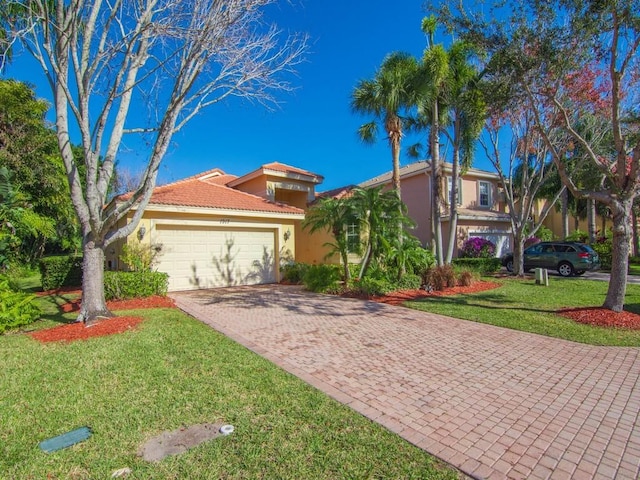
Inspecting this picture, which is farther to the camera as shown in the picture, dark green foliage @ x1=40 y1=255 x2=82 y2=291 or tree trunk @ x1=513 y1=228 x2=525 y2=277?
tree trunk @ x1=513 y1=228 x2=525 y2=277

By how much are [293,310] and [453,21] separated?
9.01m

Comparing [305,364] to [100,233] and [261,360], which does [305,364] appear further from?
[100,233]

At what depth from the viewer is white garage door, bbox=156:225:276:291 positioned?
42.9 ft

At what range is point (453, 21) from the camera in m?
9.29

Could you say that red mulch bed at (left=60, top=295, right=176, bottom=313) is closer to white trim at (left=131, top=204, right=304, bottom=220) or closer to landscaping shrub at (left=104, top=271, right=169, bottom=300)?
landscaping shrub at (left=104, top=271, right=169, bottom=300)

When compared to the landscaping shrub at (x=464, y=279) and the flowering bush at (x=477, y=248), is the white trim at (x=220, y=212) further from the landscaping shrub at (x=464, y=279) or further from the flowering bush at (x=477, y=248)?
the flowering bush at (x=477, y=248)

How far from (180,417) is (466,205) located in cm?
2418

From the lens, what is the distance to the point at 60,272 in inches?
520

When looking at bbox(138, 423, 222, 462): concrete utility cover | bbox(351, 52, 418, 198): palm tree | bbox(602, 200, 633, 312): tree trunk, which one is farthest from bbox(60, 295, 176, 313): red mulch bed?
bbox(602, 200, 633, 312): tree trunk

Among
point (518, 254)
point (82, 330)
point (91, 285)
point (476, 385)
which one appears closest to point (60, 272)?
point (91, 285)

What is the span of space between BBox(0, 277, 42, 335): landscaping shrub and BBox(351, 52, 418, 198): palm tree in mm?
11420

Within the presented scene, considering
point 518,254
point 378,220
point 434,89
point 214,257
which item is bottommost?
point 518,254

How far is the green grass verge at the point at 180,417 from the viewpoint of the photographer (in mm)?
2996

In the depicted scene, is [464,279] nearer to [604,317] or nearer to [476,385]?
[604,317]
